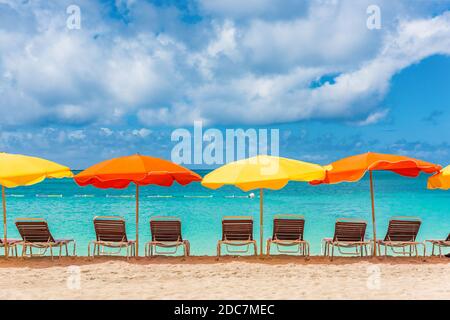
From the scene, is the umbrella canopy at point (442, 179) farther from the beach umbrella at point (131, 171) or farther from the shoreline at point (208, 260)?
the beach umbrella at point (131, 171)

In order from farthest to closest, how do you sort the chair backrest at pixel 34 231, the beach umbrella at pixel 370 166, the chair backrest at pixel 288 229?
1. the chair backrest at pixel 288 229
2. the chair backrest at pixel 34 231
3. the beach umbrella at pixel 370 166

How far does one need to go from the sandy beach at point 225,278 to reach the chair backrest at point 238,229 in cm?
41

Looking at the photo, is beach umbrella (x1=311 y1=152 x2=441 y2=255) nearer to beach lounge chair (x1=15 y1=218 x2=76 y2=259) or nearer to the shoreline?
the shoreline

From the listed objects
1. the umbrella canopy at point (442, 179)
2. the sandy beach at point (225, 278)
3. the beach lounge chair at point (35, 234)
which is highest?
the umbrella canopy at point (442, 179)

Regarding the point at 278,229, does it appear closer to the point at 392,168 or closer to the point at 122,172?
the point at 392,168

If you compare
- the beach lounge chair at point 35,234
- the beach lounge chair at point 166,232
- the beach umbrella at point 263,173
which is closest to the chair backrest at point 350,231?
the beach umbrella at point 263,173

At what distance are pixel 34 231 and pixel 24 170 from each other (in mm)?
1272

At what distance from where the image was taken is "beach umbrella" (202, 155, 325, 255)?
27.5 feet

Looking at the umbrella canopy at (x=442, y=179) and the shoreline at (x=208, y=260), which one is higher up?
the umbrella canopy at (x=442, y=179)

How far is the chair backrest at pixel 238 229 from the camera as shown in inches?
375

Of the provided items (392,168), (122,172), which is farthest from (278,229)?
(122,172)

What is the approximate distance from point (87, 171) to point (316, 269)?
13.8ft

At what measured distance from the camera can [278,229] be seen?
31.4 feet

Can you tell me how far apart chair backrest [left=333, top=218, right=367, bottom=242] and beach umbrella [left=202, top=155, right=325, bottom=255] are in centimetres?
122
